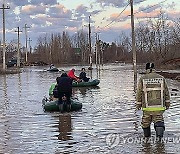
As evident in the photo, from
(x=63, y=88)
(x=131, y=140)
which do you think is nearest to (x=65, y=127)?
(x=131, y=140)

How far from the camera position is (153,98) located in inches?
412

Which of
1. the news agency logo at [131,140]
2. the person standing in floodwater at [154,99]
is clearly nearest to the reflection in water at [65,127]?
the news agency logo at [131,140]

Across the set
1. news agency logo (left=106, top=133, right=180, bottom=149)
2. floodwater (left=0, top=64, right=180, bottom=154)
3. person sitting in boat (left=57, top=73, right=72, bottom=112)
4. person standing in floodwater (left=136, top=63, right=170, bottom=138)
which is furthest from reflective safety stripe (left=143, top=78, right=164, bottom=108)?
person sitting in boat (left=57, top=73, right=72, bottom=112)

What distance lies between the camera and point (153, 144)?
10109 millimetres

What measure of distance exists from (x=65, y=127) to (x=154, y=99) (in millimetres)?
3821

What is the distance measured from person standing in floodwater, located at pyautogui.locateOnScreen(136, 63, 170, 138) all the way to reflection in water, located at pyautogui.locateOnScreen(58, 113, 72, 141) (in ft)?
7.41

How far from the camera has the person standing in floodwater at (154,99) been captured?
10422 millimetres

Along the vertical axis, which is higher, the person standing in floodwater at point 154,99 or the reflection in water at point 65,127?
the person standing in floodwater at point 154,99

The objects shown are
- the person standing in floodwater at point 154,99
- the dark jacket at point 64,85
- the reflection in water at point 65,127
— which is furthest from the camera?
the dark jacket at point 64,85

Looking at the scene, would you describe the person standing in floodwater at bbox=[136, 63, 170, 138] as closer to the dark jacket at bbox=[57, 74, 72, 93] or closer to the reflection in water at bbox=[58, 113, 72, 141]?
the reflection in water at bbox=[58, 113, 72, 141]

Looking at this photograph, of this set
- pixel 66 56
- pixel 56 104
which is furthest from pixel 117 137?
pixel 66 56

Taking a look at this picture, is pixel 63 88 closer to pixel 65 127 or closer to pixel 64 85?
pixel 64 85

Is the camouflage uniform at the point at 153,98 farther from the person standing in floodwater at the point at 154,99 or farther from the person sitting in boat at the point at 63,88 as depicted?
the person sitting in boat at the point at 63,88

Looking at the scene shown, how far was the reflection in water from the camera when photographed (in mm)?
11759
